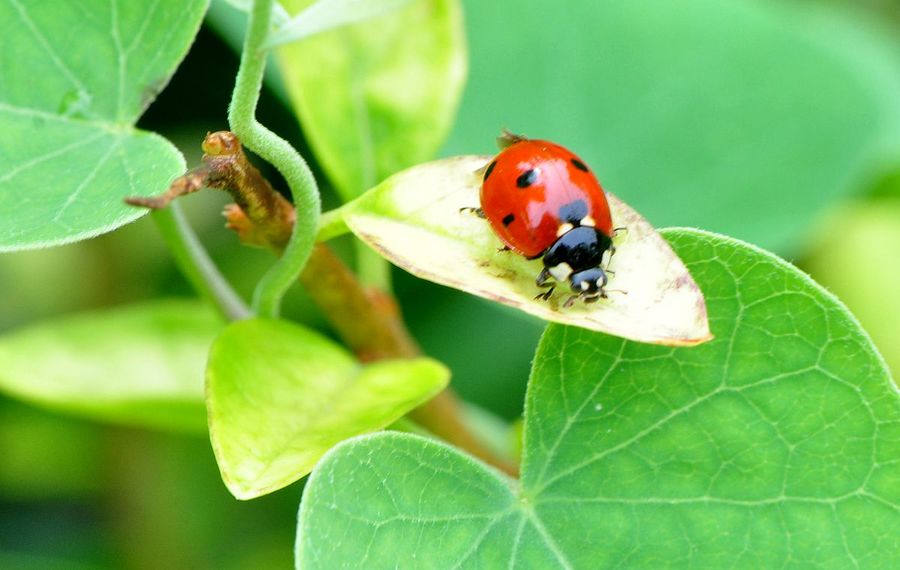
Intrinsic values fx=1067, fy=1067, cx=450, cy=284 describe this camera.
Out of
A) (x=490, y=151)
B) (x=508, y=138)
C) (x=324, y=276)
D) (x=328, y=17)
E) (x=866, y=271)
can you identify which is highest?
(x=328, y=17)

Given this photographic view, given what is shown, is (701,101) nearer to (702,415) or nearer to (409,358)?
(409,358)

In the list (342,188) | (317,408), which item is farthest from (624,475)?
(342,188)

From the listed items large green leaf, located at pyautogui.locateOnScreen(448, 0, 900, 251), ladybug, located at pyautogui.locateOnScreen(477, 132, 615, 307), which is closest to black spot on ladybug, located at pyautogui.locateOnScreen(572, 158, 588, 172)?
ladybug, located at pyautogui.locateOnScreen(477, 132, 615, 307)

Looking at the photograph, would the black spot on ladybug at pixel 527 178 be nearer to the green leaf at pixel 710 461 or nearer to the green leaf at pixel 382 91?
the green leaf at pixel 710 461

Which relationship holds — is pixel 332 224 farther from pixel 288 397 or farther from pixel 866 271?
pixel 866 271

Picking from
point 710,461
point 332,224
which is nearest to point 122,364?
point 332,224

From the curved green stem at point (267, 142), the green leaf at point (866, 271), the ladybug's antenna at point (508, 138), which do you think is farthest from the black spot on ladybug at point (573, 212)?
the green leaf at point (866, 271)

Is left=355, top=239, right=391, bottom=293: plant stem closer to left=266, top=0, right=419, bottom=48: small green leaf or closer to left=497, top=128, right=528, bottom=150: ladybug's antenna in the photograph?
left=497, top=128, right=528, bottom=150: ladybug's antenna
